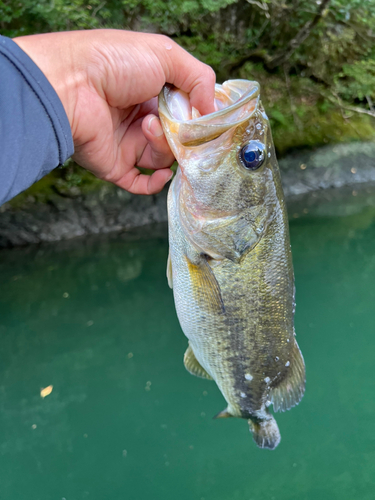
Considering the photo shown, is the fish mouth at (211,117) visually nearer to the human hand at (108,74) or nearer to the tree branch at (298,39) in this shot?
the human hand at (108,74)

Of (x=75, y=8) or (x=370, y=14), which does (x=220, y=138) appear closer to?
(x=75, y=8)

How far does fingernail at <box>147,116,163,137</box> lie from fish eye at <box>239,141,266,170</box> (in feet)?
1.06

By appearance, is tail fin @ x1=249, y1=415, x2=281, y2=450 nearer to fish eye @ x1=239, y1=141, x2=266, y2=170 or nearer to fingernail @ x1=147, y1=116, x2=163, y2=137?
fish eye @ x1=239, y1=141, x2=266, y2=170

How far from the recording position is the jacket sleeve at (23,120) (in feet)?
3.30

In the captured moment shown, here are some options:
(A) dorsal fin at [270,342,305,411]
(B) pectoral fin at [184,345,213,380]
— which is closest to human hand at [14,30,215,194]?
(B) pectoral fin at [184,345,213,380]

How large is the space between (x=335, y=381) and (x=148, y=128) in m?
3.34

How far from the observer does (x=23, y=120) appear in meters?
1.04

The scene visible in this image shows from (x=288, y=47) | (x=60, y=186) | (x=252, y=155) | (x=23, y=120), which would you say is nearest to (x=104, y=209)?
(x=60, y=186)

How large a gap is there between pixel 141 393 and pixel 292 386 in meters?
2.16

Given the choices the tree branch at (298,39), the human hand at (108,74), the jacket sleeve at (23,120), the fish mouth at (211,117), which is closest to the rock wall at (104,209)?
the tree branch at (298,39)

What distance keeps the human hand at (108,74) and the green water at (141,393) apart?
2663 mm

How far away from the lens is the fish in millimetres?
1340

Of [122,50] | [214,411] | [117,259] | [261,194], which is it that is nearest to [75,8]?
[117,259]

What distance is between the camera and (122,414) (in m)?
3.40
